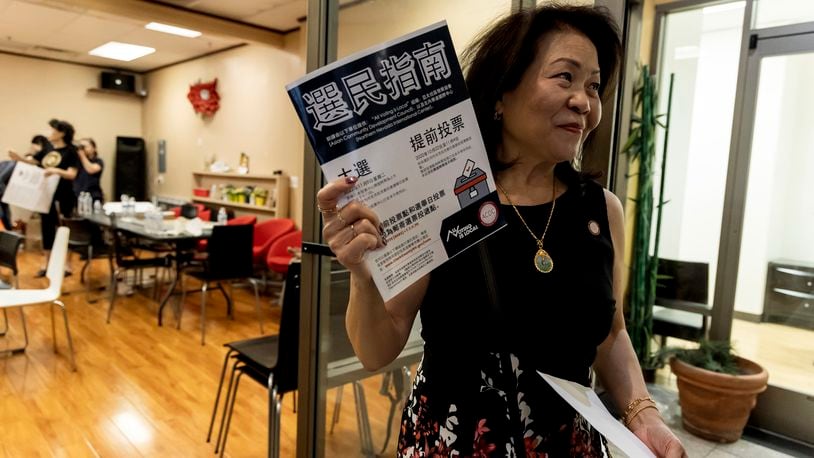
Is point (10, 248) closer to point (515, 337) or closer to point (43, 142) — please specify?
point (515, 337)

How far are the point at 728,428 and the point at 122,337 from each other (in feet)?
14.1

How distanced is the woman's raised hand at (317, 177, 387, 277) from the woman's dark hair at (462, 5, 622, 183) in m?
0.32

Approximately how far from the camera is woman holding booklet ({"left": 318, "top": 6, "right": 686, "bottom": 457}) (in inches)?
32.4

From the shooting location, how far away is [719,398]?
2.82 m

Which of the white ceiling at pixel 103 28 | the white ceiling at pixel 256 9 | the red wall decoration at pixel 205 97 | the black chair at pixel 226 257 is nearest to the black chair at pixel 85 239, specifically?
the black chair at pixel 226 257

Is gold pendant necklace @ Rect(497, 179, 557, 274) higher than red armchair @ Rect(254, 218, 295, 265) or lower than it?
higher

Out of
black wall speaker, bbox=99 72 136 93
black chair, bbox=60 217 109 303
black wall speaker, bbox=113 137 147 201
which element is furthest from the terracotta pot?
black wall speaker, bbox=99 72 136 93

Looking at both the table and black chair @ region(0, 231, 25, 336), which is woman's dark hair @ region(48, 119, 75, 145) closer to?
the table

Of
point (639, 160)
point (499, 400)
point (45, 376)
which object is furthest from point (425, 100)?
point (45, 376)

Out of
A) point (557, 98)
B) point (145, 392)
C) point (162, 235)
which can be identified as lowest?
point (145, 392)

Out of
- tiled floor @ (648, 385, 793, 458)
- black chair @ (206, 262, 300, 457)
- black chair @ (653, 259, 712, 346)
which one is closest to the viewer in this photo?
black chair @ (206, 262, 300, 457)

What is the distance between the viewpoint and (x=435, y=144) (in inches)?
26.8

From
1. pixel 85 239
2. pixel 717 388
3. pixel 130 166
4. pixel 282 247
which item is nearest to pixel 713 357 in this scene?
pixel 717 388

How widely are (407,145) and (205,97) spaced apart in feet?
25.3
